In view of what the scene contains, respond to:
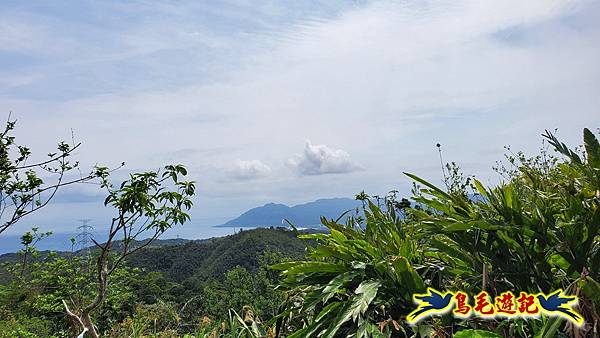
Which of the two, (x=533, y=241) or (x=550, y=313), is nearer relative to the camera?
(x=550, y=313)

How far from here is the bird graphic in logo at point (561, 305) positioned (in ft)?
4.70

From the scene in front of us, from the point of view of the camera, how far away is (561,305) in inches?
58.0

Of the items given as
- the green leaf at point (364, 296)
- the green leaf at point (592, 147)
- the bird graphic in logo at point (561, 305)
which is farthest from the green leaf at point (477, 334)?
the green leaf at point (592, 147)

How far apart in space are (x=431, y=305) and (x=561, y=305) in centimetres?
40

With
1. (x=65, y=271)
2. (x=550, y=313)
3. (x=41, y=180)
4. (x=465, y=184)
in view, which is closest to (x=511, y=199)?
(x=550, y=313)

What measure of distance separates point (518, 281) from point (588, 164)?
1.53 ft

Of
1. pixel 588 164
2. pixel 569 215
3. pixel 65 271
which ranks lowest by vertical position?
pixel 65 271

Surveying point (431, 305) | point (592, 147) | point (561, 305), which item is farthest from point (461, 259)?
point (592, 147)

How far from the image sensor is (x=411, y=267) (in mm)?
1812

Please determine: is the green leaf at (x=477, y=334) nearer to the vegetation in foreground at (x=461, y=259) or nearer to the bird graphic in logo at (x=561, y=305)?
the vegetation in foreground at (x=461, y=259)

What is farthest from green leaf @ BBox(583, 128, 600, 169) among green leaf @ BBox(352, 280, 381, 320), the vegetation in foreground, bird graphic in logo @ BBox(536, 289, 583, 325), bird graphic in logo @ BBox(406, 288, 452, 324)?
green leaf @ BBox(352, 280, 381, 320)

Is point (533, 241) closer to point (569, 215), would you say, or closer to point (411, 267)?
point (569, 215)

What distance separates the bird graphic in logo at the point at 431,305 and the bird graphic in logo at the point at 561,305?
285mm

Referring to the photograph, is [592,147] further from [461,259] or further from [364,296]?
[364,296]
